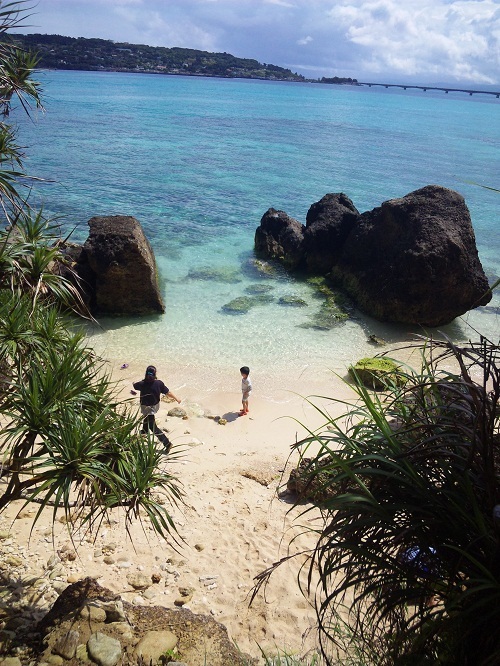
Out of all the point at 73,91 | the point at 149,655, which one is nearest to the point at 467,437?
the point at 149,655

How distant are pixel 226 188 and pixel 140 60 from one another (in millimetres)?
114979

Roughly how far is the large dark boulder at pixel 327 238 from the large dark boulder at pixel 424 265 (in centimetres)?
234

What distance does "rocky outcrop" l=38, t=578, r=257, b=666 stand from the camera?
4.90 m

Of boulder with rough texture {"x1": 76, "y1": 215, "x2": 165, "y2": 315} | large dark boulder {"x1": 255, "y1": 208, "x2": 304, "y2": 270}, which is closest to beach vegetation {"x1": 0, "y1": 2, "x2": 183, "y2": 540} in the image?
boulder with rough texture {"x1": 76, "y1": 215, "x2": 165, "y2": 315}

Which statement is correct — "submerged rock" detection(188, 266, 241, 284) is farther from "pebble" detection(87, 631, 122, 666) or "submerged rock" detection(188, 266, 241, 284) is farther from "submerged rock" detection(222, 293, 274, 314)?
"pebble" detection(87, 631, 122, 666)

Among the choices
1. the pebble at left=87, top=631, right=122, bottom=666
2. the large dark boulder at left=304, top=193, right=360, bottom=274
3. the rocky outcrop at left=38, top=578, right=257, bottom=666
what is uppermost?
the large dark boulder at left=304, top=193, right=360, bottom=274

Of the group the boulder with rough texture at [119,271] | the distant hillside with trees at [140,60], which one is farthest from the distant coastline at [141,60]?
the boulder with rough texture at [119,271]

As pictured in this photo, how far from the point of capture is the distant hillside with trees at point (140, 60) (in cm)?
10062

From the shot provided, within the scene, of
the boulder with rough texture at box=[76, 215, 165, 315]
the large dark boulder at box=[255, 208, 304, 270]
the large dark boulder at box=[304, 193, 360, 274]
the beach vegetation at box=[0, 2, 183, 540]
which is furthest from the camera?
the large dark boulder at box=[255, 208, 304, 270]

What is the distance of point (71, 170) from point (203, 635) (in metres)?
32.3

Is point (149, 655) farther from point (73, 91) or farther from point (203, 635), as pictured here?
point (73, 91)

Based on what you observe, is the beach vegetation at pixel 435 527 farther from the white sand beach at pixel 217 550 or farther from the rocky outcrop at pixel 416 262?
the rocky outcrop at pixel 416 262

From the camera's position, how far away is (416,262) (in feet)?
54.1

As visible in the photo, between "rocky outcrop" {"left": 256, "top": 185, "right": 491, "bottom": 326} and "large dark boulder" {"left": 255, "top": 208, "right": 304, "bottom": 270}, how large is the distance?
183cm
